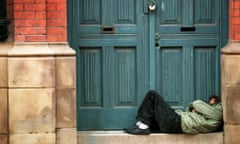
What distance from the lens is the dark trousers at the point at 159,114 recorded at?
7.66 m

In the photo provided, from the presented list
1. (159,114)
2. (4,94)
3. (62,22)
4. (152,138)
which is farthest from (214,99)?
(4,94)

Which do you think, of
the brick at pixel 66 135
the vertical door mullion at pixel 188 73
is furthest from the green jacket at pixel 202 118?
the brick at pixel 66 135

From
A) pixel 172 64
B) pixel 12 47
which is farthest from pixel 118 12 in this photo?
pixel 12 47

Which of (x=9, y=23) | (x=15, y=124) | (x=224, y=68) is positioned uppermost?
(x=9, y=23)

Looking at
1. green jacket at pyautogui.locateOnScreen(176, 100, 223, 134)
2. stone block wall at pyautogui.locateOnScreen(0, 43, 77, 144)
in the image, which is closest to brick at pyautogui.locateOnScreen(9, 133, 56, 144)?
stone block wall at pyautogui.locateOnScreen(0, 43, 77, 144)

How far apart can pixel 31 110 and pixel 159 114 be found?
4.95ft

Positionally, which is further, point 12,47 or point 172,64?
point 172,64

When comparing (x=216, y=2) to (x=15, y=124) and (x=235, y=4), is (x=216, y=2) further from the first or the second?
(x=15, y=124)

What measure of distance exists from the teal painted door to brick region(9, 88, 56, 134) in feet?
2.42

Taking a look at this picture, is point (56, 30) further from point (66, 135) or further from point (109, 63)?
point (66, 135)

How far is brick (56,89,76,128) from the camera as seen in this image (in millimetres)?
7410

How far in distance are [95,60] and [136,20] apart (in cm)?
70

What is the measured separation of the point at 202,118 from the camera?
7.70 meters

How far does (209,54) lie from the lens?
8031mm
